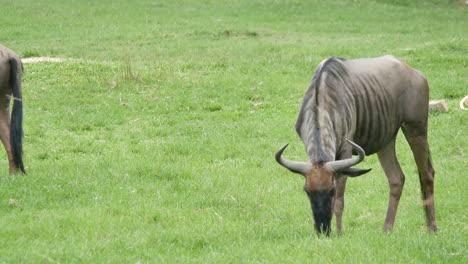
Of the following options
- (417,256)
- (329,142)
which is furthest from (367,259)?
(329,142)

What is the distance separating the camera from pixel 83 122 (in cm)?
1423

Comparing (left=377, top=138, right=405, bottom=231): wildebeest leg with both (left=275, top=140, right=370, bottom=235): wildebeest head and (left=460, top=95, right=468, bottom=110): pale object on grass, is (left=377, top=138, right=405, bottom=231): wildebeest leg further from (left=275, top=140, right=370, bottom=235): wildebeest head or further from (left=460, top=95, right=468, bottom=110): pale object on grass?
(left=460, top=95, right=468, bottom=110): pale object on grass

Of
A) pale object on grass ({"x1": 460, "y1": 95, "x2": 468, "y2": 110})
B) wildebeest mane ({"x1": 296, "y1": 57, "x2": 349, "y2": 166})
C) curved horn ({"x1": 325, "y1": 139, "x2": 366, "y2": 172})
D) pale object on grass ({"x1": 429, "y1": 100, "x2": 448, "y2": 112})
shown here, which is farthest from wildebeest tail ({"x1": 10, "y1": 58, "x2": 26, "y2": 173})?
pale object on grass ({"x1": 460, "y1": 95, "x2": 468, "y2": 110})

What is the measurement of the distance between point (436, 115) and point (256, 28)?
14.1m

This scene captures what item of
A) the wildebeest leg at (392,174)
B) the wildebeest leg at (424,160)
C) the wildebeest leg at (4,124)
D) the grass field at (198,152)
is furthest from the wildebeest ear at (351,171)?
the wildebeest leg at (4,124)

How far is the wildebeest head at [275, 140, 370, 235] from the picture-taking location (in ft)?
22.1

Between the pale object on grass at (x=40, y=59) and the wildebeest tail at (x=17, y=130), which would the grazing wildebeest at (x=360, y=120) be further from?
the pale object on grass at (x=40, y=59)

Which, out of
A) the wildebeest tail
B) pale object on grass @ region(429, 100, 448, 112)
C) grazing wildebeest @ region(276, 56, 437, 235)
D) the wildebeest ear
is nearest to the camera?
the wildebeest ear

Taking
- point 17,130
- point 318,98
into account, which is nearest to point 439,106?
point 318,98

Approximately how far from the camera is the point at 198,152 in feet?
39.9

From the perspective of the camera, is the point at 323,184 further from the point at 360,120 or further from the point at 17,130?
the point at 17,130

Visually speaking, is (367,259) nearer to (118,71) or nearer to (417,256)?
(417,256)

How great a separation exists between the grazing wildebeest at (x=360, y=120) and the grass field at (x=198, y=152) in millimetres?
584

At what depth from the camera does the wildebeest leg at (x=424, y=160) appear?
8.27 meters
